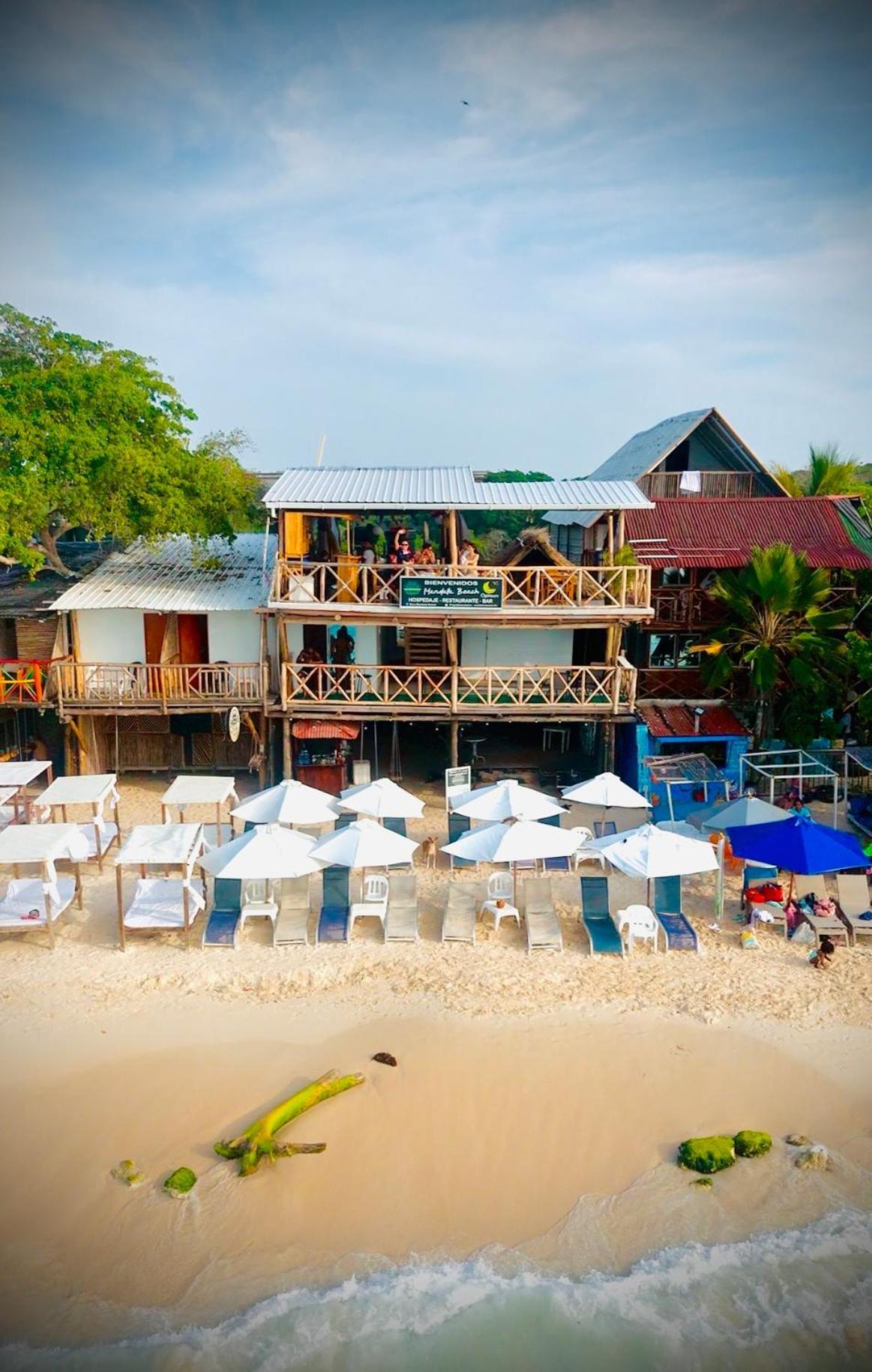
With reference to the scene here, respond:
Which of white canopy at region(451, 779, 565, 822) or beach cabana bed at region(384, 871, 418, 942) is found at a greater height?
white canopy at region(451, 779, 565, 822)

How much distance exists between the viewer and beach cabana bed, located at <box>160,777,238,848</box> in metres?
17.4

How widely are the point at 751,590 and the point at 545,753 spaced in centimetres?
700

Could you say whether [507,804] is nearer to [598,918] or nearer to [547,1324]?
[598,918]

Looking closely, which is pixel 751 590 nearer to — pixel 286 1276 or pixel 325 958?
pixel 325 958

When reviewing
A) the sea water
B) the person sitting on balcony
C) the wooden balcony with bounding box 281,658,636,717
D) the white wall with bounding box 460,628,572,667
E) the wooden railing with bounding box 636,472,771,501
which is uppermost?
the wooden railing with bounding box 636,472,771,501

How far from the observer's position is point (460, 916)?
49.6 ft

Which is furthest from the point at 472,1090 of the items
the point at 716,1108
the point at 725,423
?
the point at 725,423

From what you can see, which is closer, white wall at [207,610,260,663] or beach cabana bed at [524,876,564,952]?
beach cabana bed at [524,876,564,952]

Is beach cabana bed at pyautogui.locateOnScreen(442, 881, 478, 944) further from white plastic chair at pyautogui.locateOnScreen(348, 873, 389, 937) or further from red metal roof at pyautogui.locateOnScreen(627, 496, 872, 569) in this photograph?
red metal roof at pyautogui.locateOnScreen(627, 496, 872, 569)

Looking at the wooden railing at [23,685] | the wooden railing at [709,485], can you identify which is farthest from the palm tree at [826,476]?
the wooden railing at [23,685]

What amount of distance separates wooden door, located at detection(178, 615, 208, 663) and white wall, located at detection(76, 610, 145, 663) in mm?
927

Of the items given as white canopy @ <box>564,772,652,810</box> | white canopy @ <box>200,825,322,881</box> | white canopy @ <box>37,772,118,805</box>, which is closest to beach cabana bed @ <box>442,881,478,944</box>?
white canopy @ <box>200,825,322,881</box>

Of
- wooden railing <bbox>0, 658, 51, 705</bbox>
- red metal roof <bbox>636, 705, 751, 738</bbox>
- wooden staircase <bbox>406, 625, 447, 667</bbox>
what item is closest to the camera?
wooden railing <bbox>0, 658, 51, 705</bbox>

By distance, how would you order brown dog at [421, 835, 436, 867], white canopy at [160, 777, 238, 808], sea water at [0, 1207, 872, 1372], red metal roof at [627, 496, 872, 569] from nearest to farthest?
sea water at [0, 1207, 872, 1372] → white canopy at [160, 777, 238, 808] → brown dog at [421, 835, 436, 867] → red metal roof at [627, 496, 872, 569]
